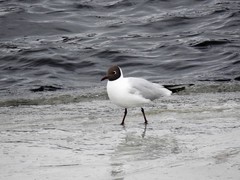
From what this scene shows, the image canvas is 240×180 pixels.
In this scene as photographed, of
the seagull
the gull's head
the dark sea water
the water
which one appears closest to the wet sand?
the water

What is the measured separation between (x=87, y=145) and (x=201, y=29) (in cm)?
1004

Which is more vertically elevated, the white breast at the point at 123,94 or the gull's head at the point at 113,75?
the gull's head at the point at 113,75

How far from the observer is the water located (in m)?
5.68

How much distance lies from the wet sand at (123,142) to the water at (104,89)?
1 centimetres

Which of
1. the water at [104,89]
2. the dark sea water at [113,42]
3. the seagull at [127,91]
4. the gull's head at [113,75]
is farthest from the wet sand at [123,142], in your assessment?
the dark sea water at [113,42]

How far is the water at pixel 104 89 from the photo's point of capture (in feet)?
18.6

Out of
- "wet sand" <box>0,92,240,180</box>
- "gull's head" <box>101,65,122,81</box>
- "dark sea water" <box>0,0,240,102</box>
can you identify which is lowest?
"dark sea water" <box>0,0,240,102</box>

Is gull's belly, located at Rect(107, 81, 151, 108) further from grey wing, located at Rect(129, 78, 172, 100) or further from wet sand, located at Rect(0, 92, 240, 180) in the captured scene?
wet sand, located at Rect(0, 92, 240, 180)

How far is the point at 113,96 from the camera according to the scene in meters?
8.05

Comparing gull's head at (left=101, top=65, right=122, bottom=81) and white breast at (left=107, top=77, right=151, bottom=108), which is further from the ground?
gull's head at (left=101, top=65, right=122, bottom=81)

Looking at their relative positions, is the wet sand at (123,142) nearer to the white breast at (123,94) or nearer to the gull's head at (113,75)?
the white breast at (123,94)

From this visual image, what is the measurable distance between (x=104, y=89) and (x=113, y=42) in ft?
13.9

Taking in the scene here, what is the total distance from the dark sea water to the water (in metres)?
0.03

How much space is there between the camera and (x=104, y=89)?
11.2m
